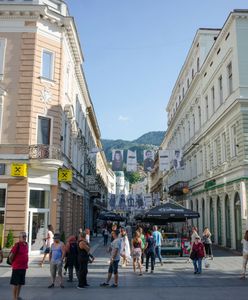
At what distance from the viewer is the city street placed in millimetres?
10406

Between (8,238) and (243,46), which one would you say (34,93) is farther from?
(243,46)

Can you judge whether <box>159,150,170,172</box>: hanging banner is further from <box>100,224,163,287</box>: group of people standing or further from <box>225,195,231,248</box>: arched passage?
<box>100,224,163,287</box>: group of people standing

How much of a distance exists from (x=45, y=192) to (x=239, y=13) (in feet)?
54.6

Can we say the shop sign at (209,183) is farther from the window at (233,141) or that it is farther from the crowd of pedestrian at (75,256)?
the crowd of pedestrian at (75,256)

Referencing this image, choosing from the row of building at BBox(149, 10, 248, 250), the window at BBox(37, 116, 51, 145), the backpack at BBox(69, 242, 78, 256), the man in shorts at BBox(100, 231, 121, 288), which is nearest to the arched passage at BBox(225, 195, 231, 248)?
the row of building at BBox(149, 10, 248, 250)

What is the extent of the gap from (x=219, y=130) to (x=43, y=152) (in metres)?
14.0

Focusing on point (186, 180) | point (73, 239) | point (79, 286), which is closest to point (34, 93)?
point (73, 239)

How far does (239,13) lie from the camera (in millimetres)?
24016

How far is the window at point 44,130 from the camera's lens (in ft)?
68.1

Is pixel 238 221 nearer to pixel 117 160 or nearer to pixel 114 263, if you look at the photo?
pixel 117 160

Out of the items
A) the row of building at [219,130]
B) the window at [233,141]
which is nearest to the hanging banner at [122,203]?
the row of building at [219,130]

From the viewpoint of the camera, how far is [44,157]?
1998cm

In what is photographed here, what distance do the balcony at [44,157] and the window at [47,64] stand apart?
14.3 ft

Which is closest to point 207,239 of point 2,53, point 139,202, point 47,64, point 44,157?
point 44,157
